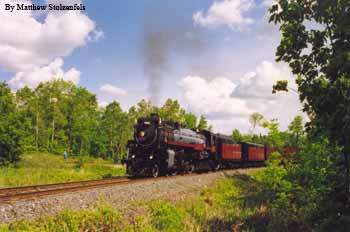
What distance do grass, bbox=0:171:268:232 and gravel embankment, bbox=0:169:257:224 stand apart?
682 mm

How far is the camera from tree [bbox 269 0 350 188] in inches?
245

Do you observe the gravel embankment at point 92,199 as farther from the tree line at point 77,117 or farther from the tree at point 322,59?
the tree line at point 77,117

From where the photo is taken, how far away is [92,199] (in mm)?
11141

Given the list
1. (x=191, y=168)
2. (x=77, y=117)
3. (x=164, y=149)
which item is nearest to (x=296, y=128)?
(x=164, y=149)

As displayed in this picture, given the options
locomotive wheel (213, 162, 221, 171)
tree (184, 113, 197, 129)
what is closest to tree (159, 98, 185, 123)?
tree (184, 113, 197, 129)

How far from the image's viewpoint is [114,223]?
890 centimetres

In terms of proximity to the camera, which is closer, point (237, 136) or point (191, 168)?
point (191, 168)

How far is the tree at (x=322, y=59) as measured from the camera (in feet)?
20.4

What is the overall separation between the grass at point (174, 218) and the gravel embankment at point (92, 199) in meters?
0.68

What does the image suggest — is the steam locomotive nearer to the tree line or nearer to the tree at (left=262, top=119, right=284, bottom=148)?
the tree at (left=262, top=119, right=284, bottom=148)

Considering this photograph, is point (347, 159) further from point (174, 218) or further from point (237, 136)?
point (237, 136)

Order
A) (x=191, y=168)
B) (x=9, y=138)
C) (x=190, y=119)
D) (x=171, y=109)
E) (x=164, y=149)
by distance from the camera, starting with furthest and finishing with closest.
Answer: (x=190, y=119), (x=171, y=109), (x=9, y=138), (x=191, y=168), (x=164, y=149)

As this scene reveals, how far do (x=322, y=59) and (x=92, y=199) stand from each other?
8461 millimetres

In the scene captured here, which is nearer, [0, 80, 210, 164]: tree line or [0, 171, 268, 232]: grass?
[0, 171, 268, 232]: grass
